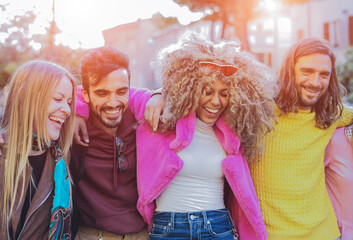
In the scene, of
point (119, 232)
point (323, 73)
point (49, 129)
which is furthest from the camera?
point (323, 73)

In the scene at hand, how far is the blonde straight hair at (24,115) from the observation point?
2242 mm

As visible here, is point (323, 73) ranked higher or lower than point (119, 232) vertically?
higher

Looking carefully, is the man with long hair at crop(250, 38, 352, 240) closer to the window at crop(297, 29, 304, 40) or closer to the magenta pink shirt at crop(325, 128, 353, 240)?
the magenta pink shirt at crop(325, 128, 353, 240)

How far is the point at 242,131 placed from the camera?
2.91 metres

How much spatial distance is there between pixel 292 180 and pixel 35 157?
6.61ft

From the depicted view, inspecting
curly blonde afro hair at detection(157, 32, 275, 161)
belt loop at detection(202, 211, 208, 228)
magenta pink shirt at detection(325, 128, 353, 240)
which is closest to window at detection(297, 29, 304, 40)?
magenta pink shirt at detection(325, 128, 353, 240)

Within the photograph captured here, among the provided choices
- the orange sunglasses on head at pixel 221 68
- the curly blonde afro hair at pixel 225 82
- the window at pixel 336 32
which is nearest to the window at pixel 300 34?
the window at pixel 336 32

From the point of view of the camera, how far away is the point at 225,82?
2.81m

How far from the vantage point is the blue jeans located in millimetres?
2639

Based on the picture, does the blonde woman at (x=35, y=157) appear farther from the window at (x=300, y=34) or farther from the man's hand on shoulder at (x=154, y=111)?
the window at (x=300, y=34)

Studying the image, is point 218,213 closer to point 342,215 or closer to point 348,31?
point 342,215

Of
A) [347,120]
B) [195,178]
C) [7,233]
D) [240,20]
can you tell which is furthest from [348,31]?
[7,233]

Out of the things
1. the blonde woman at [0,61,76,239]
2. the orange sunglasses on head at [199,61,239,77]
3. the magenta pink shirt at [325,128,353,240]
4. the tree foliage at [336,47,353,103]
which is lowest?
the tree foliage at [336,47,353,103]

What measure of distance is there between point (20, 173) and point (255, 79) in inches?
73.6
